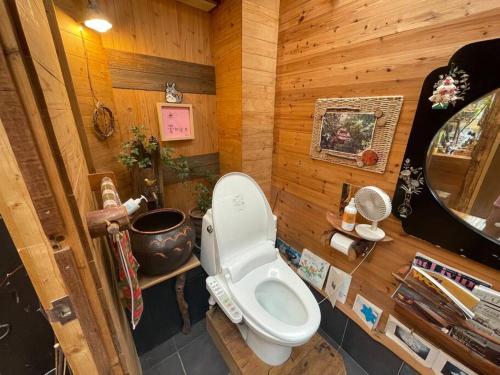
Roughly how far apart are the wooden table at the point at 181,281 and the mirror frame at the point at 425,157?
1123 mm

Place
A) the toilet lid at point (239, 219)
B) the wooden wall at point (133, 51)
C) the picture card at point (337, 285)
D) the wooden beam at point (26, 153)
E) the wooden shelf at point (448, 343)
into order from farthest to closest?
1. the picture card at point (337, 285)
2. the toilet lid at point (239, 219)
3. the wooden wall at point (133, 51)
4. the wooden shelf at point (448, 343)
5. the wooden beam at point (26, 153)

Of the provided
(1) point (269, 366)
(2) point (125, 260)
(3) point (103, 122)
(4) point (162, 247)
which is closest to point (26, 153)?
(2) point (125, 260)

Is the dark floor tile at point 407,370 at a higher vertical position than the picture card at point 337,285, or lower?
lower

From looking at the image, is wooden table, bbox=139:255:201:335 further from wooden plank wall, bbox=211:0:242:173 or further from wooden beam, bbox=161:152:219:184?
wooden plank wall, bbox=211:0:242:173


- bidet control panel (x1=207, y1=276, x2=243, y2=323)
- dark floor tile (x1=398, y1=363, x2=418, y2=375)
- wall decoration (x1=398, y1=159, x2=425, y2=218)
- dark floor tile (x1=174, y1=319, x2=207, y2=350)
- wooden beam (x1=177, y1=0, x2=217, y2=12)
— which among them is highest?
wooden beam (x1=177, y1=0, x2=217, y2=12)

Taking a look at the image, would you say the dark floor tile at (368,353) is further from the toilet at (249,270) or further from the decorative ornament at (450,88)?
the decorative ornament at (450,88)

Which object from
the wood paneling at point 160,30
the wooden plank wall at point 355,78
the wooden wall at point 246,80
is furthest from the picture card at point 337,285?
the wood paneling at point 160,30

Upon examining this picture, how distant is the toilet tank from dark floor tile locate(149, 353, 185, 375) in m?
0.57

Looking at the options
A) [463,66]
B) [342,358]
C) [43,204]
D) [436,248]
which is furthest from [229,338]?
[463,66]

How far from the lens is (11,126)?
30cm

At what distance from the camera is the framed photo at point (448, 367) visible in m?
0.88

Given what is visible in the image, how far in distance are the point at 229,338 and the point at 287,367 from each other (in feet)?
1.25

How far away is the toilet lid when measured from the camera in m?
1.17

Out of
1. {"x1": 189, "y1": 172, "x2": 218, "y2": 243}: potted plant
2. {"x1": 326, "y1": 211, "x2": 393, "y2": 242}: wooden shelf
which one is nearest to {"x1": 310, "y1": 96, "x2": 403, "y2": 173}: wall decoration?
{"x1": 326, "y1": 211, "x2": 393, "y2": 242}: wooden shelf
